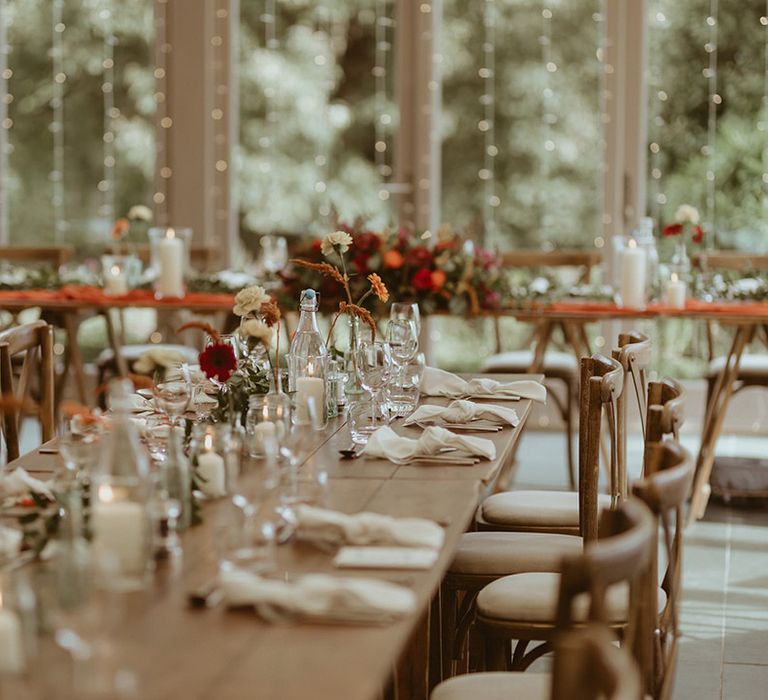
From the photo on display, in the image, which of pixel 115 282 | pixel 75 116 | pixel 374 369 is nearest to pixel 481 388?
pixel 374 369

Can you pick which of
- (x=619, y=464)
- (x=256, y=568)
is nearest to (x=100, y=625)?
(x=256, y=568)

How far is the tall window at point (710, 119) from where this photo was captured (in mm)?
6598

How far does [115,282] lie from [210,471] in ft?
10.7

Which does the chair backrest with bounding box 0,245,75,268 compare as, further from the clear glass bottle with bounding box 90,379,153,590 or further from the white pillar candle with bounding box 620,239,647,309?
the clear glass bottle with bounding box 90,379,153,590

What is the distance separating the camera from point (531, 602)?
2564 mm

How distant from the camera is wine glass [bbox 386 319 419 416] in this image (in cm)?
312

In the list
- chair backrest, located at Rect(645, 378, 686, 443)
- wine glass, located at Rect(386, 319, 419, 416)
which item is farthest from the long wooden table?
wine glass, located at Rect(386, 319, 419, 416)

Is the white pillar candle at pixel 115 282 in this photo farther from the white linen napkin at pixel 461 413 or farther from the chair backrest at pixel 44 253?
the white linen napkin at pixel 461 413

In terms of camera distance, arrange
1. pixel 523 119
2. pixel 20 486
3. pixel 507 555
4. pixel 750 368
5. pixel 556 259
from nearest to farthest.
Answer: pixel 20 486, pixel 507 555, pixel 750 368, pixel 556 259, pixel 523 119

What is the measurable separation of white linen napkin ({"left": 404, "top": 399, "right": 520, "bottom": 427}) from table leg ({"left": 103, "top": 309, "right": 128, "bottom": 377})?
2885mm

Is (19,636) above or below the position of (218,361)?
below

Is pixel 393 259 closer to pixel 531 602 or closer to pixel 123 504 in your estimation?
pixel 531 602

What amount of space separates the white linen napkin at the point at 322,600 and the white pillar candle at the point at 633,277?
3546mm

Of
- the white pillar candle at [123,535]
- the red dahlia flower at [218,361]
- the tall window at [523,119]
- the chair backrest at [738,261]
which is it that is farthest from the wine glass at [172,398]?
the tall window at [523,119]
